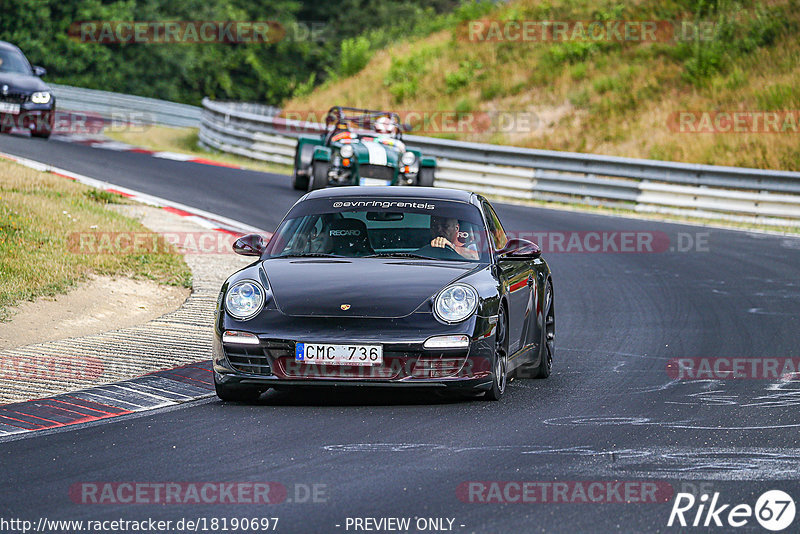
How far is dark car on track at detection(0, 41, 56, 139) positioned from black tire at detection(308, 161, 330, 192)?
8182mm

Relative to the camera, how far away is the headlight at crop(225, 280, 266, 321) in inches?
309

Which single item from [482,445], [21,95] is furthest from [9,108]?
[482,445]

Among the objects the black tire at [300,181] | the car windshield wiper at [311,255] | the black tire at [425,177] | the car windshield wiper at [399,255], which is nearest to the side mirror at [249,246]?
the car windshield wiper at [311,255]

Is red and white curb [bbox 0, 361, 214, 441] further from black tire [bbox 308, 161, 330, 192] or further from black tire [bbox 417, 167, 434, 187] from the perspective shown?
black tire [bbox 417, 167, 434, 187]

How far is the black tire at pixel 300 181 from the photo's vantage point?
22.5 meters

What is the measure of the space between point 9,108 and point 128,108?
13.7 metres

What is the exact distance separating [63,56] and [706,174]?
108 feet

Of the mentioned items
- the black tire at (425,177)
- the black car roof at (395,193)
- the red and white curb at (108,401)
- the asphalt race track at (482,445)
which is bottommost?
the red and white curb at (108,401)

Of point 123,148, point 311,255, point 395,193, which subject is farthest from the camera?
point 123,148

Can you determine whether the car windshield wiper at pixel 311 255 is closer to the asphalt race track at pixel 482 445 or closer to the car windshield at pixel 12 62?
the asphalt race track at pixel 482 445

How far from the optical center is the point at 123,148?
2962cm

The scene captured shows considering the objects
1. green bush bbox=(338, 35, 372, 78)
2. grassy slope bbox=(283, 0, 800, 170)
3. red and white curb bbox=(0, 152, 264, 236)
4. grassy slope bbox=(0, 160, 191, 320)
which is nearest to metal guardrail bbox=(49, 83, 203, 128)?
grassy slope bbox=(283, 0, 800, 170)

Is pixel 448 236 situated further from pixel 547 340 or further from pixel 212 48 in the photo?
pixel 212 48

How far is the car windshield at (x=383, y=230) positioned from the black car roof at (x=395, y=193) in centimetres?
8
